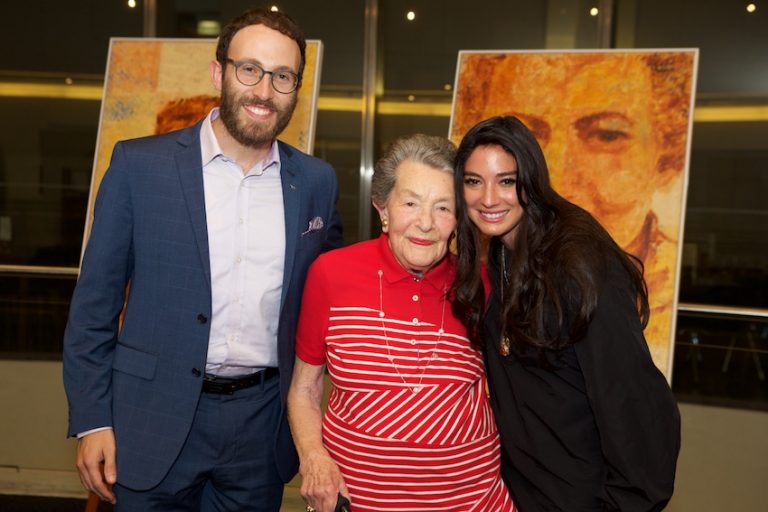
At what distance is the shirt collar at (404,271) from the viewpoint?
6.23ft

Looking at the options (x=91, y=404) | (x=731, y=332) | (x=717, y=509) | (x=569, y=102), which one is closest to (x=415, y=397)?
(x=91, y=404)

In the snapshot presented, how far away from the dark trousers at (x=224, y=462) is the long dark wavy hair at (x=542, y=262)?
0.68m

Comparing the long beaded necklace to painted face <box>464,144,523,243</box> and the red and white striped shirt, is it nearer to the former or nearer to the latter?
the red and white striped shirt

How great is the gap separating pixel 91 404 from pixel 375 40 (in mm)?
4805

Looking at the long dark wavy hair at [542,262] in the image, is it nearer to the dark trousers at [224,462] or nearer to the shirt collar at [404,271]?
the shirt collar at [404,271]

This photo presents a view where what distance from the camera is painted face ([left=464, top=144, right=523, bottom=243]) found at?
1.73 metres

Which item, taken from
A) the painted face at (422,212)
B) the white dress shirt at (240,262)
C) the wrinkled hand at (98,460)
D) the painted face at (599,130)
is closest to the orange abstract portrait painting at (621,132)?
the painted face at (599,130)

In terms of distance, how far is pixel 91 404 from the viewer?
1.84 metres

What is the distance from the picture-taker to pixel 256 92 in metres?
1.93

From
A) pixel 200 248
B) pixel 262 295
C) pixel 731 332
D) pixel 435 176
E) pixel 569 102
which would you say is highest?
pixel 569 102

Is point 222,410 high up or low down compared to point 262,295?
down

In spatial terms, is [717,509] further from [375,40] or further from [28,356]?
[28,356]

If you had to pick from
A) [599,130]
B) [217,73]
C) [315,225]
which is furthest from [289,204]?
[599,130]

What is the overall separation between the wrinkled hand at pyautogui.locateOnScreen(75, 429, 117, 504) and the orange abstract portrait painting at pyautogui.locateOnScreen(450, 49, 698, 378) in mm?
2430
